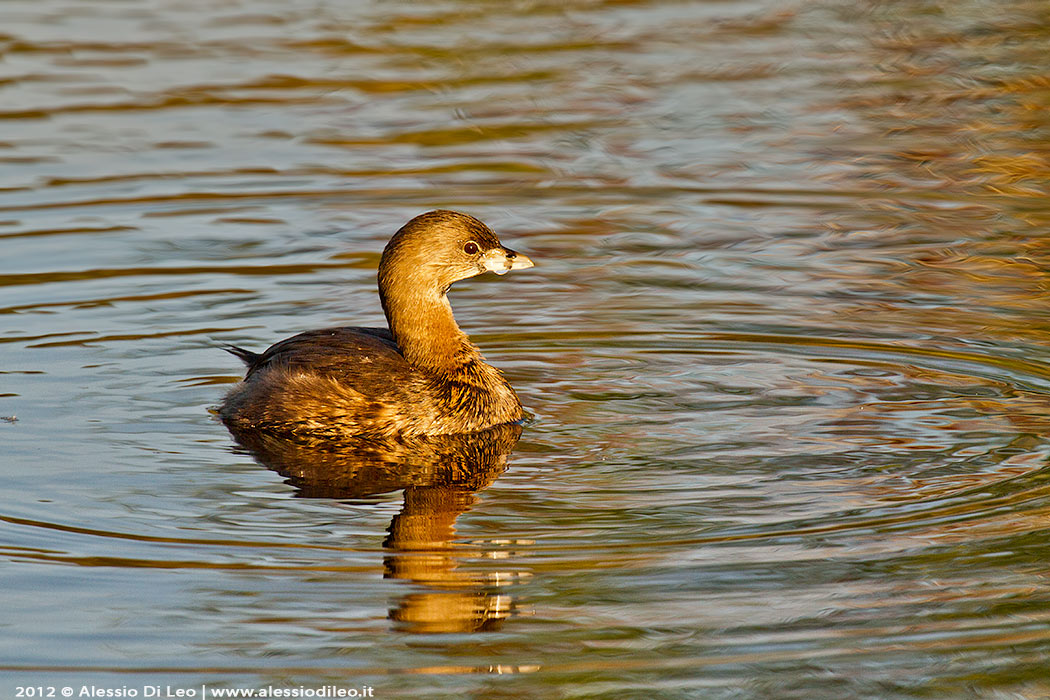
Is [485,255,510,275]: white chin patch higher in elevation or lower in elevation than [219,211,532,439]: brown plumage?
higher

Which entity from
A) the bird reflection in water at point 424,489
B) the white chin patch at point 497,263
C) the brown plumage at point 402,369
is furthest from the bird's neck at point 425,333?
the bird reflection in water at point 424,489

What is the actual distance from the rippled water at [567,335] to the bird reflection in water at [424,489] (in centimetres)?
3

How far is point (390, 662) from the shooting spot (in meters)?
5.10

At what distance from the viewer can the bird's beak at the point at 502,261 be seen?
795 centimetres

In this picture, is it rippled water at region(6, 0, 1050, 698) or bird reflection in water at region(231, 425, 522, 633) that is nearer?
rippled water at region(6, 0, 1050, 698)

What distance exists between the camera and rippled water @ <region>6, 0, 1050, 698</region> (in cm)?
529

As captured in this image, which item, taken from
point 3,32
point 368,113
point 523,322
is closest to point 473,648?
point 523,322

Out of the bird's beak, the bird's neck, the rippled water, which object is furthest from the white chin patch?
the rippled water

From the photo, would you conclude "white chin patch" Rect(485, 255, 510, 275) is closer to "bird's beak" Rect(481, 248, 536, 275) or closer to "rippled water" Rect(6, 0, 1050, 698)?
"bird's beak" Rect(481, 248, 536, 275)

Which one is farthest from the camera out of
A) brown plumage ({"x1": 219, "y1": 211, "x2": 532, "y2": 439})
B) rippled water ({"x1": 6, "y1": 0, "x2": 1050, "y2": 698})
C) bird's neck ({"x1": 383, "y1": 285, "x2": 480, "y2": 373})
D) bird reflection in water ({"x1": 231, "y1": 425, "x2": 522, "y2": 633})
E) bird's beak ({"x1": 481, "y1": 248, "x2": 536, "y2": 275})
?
bird's beak ({"x1": 481, "y1": 248, "x2": 536, "y2": 275})

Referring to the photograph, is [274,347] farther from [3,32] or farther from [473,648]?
[3,32]

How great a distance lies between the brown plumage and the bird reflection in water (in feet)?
0.28

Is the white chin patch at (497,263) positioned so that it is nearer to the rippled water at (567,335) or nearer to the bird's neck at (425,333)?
the bird's neck at (425,333)

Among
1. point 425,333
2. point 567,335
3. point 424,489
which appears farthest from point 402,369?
point 567,335
